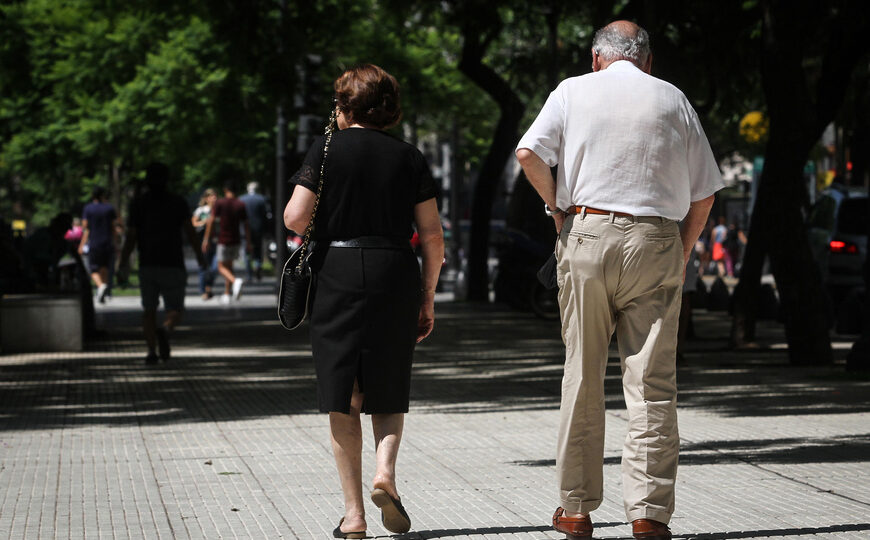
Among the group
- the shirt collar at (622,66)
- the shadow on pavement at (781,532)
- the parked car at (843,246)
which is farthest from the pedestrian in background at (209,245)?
the shirt collar at (622,66)

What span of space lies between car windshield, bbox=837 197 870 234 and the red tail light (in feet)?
0.58

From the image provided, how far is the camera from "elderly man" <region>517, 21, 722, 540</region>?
5.12 m

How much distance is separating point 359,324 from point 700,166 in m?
1.33

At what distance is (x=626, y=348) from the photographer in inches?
206

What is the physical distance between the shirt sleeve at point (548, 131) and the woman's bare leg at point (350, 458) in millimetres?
1088

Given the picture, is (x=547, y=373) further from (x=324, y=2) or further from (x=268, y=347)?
(x=324, y=2)

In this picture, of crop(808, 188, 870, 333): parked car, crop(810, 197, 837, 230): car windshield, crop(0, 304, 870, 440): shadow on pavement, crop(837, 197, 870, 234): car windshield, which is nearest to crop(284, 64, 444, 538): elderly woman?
crop(0, 304, 870, 440): shadow on pavement

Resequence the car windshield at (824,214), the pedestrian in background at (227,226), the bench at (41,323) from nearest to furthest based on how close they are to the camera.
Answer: the bench at (41,323), the car windshield at (824,214), the pedestrian in background at (227,226)

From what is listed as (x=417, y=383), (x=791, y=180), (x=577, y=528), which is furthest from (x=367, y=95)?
(x=791, y=180)

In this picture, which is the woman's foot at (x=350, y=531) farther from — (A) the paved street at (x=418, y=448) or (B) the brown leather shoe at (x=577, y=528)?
(B) the brown leather shoe at (x=577, y=528)

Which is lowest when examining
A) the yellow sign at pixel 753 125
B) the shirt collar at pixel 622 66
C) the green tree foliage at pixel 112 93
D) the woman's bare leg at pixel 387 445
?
the woman's bare leg at pixel 387 445

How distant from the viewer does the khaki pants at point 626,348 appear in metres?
5.11

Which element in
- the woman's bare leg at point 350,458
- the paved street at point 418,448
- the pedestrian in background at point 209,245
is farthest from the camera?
the pedestrian in background at point 209,245

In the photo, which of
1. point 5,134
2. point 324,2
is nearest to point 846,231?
point 324,2
